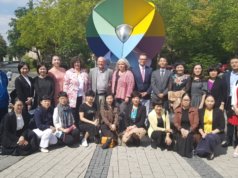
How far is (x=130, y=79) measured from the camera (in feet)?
29.9

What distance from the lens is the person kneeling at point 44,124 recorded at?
8.11 meters

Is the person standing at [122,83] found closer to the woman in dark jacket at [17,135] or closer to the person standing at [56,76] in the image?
the person standing at [56,76]

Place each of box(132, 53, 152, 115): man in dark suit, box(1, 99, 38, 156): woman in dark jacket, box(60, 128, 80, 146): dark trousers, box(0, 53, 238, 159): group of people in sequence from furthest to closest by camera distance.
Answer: box(132, 53, 152, 115): man in dark suit → box(60, 128, 80, 146): dark trousers → box(0, 53, 238, 159): group of people → box(1, 99, 38, 156): woman in dark jacket

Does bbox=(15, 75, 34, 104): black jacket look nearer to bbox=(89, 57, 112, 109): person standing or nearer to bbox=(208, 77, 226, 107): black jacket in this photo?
bbox=(89, 57, 112, 109): person standing

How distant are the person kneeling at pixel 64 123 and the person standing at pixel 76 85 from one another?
1.41 ft

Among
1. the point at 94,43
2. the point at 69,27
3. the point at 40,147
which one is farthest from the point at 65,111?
the point at 69,27

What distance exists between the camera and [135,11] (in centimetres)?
1114

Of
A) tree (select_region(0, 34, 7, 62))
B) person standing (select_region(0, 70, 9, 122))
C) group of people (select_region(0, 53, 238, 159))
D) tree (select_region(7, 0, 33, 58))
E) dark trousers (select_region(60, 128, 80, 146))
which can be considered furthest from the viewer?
tree (select_region(0, 34, 7, 62))

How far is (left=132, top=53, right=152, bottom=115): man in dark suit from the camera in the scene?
9430mm

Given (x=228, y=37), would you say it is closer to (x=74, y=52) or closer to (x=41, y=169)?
(x=74, y=52)

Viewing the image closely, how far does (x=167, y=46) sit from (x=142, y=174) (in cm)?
3213

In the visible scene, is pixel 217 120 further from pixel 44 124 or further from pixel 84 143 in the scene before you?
pixel 44 124

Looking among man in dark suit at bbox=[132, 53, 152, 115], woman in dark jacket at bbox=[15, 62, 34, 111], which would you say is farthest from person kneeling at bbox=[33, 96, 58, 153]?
man in dark suit at bbox=[132, 53, 152, 115]

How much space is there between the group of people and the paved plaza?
29 centimetres
